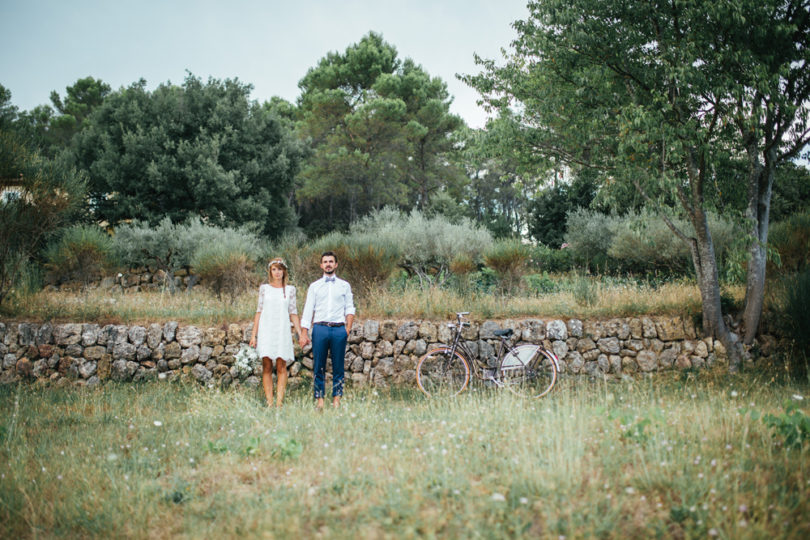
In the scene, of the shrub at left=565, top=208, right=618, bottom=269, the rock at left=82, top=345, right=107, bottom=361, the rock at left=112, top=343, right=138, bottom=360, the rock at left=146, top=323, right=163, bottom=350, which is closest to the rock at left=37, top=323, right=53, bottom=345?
the rock at left=82, top=345, right=107, bottom=361

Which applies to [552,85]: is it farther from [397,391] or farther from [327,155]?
[327,155]

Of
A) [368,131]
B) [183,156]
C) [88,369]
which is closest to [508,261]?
[88,369]

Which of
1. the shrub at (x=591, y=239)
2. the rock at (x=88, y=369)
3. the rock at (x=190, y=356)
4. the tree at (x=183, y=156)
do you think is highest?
the tree at (x=183, y=156)

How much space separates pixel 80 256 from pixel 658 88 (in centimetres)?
1436

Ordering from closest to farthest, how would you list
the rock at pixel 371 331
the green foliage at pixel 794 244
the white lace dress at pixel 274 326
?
the white lace dress at pixel 274 326
the rock at pixel 371 331
the green foliage at pixel 794 244

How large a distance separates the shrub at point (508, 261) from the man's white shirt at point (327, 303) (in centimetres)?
550

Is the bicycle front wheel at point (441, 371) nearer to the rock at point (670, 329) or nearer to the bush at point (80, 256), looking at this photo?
the rock at point (670, 329)

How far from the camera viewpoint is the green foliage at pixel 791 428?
3.67 metres

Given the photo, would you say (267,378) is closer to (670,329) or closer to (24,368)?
(24,368)

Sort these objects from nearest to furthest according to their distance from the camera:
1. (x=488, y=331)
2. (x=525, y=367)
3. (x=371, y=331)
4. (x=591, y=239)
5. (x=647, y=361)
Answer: (x=525, y=367) < (x=647, y=361) < (x=488, y=331) < (x=371, y=331) < (x=591, y=239)

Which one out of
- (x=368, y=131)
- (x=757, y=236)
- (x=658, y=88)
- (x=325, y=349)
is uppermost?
(x=368, y=131)

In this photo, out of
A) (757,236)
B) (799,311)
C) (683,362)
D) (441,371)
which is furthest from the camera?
(683,362)

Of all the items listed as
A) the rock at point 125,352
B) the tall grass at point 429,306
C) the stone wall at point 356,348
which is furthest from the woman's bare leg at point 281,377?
the rock at point 125,352

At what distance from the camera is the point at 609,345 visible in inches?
325
